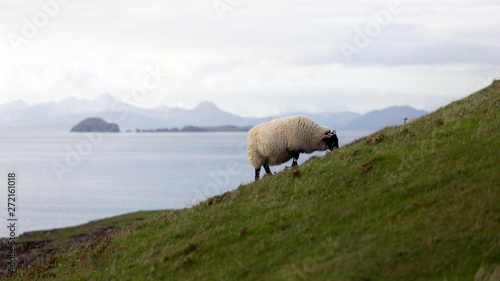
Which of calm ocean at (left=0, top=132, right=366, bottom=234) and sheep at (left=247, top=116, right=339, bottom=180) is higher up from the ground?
sheep at (left=247, top=116, right=339, bottom=180)

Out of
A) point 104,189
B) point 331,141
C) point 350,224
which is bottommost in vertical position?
point 104,189

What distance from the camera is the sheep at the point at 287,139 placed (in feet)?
66.6

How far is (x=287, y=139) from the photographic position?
20.3 meters

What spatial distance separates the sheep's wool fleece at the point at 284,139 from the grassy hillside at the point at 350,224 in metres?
1.66

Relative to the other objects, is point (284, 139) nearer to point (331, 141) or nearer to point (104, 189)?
point (331, 141)

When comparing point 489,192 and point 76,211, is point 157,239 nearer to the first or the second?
point 489,192

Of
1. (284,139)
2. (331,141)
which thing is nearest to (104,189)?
(284,139)

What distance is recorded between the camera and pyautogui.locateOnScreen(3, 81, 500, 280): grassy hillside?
9914mm

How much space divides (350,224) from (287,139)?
28.3ft

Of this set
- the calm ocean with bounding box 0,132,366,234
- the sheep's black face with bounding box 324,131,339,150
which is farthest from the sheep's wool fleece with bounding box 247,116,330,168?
the calm ocean with bounding box 0,132,366,234

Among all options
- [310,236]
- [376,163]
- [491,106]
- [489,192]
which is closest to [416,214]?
[489,192]

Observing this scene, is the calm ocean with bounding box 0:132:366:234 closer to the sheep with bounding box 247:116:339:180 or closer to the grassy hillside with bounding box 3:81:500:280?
the sheep with bounding box 247:116:339:180

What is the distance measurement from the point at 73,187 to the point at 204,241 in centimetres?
11606

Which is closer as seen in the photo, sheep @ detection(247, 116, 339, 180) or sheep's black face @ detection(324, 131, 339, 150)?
sheep @ detection(247, 116, 339, 180)
